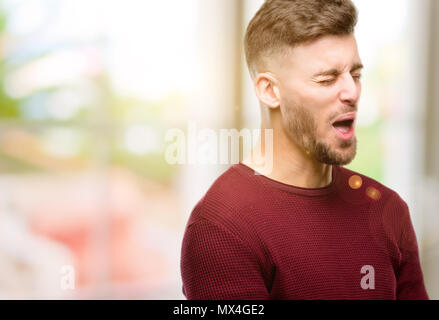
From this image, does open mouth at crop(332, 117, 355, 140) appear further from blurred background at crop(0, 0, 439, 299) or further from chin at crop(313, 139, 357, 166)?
blurred background at crop(0, 0, 439, 299)

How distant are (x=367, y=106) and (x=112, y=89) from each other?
704 mm

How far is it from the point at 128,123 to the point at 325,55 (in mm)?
673

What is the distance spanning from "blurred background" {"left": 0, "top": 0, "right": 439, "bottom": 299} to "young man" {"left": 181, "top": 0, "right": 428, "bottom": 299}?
261 millimetres

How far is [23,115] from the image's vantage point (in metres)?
1.25

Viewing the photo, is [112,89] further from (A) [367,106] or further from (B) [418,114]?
(B) [418,114]

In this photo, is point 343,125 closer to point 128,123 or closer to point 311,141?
point 311,141

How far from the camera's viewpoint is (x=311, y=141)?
693 mm

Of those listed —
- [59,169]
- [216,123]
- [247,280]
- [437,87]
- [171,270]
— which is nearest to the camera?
[247,280]

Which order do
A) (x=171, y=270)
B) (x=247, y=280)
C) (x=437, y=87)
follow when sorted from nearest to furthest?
1. (x=247, y=280)
2. (x=437, y=87)
3. (x=171, y=270)

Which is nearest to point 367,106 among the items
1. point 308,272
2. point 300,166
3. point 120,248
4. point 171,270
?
point 300,166

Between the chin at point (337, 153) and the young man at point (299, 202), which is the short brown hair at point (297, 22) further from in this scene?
the chin at point (337, 153)

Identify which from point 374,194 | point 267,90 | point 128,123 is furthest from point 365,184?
point 128,123

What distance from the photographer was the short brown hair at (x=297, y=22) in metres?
0.66

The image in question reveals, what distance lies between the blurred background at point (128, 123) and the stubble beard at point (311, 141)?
0.91 ft
